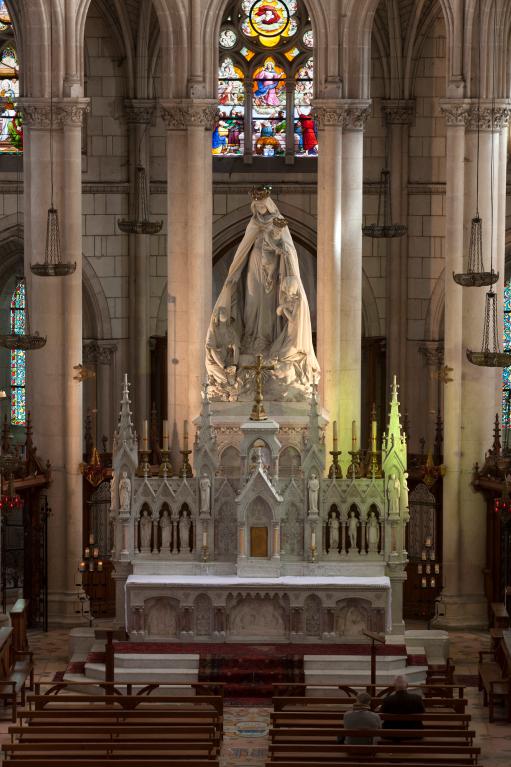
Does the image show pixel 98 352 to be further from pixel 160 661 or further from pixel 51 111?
pixel 160 661

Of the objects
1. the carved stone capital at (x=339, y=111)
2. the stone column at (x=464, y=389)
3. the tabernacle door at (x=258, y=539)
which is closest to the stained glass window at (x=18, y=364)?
the carved stone capital at (x=339, y=111)

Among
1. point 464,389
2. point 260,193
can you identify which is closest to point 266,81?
point 464,389

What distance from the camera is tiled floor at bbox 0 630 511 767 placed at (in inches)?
979

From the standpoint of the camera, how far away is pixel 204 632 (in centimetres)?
2856

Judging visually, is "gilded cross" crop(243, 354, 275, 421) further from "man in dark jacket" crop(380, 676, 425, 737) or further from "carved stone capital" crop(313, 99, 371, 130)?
"man in dark jacket" crop(380, 676, 425, 737)

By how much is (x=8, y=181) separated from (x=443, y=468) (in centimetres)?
1210

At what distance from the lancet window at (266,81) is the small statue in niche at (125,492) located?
43.7 feet

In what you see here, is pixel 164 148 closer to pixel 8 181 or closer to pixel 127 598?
pixel 8 181

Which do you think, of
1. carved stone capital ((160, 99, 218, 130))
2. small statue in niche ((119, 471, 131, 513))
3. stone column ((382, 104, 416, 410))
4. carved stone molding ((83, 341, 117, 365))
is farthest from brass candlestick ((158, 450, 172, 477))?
stone column ((382, 104, 416, 410))

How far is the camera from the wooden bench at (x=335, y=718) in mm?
22859

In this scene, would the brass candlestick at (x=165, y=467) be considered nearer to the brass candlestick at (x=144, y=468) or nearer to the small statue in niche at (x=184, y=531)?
the brass candlestick at (x=144, y=468)

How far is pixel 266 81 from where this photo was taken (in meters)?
41.2

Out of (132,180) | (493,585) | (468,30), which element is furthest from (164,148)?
(493,585)

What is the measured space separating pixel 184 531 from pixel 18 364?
13493mm
